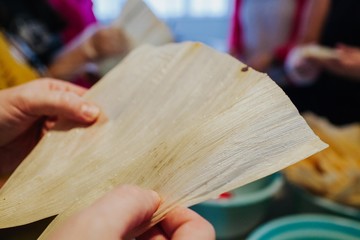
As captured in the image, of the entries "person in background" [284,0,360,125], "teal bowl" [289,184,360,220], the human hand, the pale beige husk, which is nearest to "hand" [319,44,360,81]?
"person in background" [284,0,360,125]

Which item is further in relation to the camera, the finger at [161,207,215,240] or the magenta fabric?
the magenta fabric

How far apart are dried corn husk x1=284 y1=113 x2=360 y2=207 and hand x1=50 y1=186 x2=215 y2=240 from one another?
0.46m

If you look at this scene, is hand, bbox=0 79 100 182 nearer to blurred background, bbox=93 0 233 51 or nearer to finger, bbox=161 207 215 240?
finger, bbox=161 207 215 240

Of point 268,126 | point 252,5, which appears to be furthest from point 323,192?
point 252,5

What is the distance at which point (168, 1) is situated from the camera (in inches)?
111

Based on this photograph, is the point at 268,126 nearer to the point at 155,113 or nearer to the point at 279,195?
the point at 155,113

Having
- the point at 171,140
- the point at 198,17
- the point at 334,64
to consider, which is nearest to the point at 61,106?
the point at 171,140

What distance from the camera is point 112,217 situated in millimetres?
261

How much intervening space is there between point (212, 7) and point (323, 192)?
2535 millimetres

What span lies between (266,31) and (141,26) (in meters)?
0.67

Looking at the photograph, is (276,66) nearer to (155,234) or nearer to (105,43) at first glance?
(105,43)

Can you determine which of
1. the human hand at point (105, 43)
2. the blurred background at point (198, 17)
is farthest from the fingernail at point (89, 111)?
the blurred background at point (198, 17)

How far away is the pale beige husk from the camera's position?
0.31 meters

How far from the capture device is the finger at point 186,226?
0.30 m
